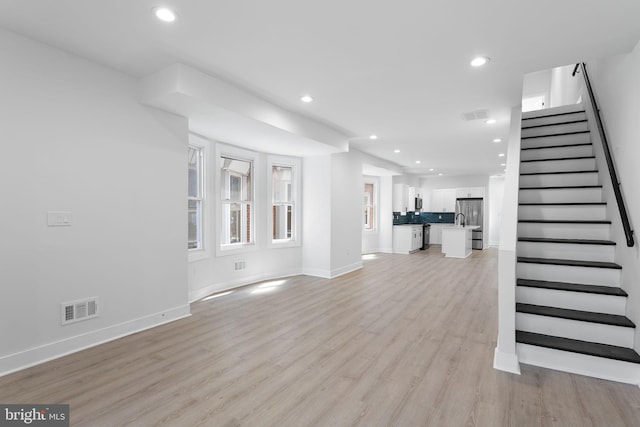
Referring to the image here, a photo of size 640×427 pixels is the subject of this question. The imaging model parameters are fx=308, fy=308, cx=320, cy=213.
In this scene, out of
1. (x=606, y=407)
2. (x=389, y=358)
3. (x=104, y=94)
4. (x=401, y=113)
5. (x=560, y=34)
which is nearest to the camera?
(x=606, y=407)

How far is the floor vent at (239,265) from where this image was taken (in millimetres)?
5241

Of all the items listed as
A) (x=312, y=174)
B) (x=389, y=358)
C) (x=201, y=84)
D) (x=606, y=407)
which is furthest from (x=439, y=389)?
(x=312, y=174)

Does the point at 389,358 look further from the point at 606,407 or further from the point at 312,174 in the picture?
the point at 312,174

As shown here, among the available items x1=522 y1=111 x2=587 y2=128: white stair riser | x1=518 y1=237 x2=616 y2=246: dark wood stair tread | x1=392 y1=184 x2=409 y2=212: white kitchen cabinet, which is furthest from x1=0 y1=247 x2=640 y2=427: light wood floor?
x1=392 y1=184 x2=409 y2=212: white kitchen cabinet

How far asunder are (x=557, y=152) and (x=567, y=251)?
1693 millimetres

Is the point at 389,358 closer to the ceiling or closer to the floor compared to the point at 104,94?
→ closer to the floor

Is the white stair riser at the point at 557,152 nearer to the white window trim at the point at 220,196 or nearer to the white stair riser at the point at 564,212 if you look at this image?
the white stair riser at the point at 564,212

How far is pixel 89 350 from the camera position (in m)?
2.86

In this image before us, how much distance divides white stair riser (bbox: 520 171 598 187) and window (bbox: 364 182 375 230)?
5.88 m

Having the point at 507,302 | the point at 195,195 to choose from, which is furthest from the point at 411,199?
the point at 507,302

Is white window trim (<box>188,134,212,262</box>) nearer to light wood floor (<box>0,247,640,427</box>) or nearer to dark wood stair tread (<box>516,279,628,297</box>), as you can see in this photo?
light wood floor (<box>0,247,640,427</box>)

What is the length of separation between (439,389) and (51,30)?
162 inches

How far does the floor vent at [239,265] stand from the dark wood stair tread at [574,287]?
159 inches

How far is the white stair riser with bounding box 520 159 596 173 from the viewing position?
378 cm
